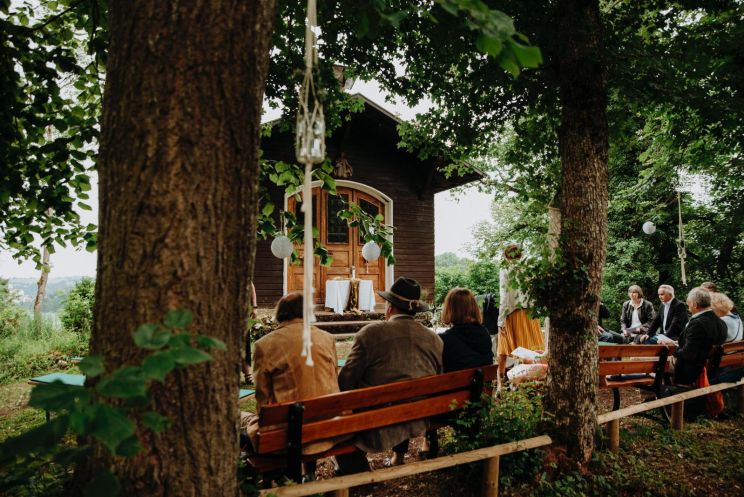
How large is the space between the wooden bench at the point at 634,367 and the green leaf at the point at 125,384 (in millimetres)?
3984

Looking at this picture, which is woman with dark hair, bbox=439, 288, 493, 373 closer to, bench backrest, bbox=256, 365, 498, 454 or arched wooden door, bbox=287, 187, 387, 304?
bench backrest, bbox=256, 365, 498, 454

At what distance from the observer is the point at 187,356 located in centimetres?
91

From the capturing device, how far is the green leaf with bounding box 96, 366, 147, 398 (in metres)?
0.86

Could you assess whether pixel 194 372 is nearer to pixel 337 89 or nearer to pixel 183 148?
pixel 183 148

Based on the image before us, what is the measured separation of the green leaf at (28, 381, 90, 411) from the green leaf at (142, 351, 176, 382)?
0.13 m

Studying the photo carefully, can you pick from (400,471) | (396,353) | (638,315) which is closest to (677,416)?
(396,353)

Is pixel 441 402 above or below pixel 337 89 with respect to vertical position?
below

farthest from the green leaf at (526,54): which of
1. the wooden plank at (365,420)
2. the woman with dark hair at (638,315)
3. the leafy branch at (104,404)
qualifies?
the woman with dark hair at (638,315)

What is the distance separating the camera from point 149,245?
128 centimetres

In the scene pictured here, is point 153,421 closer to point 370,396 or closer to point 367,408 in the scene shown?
point 370,396

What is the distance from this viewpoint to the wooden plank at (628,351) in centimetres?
395

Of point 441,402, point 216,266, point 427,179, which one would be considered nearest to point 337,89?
point 441,402

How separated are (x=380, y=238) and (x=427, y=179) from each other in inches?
349

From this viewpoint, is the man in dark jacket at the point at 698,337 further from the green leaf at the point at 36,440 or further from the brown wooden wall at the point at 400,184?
the brown wooden wall at the point at 400,184
